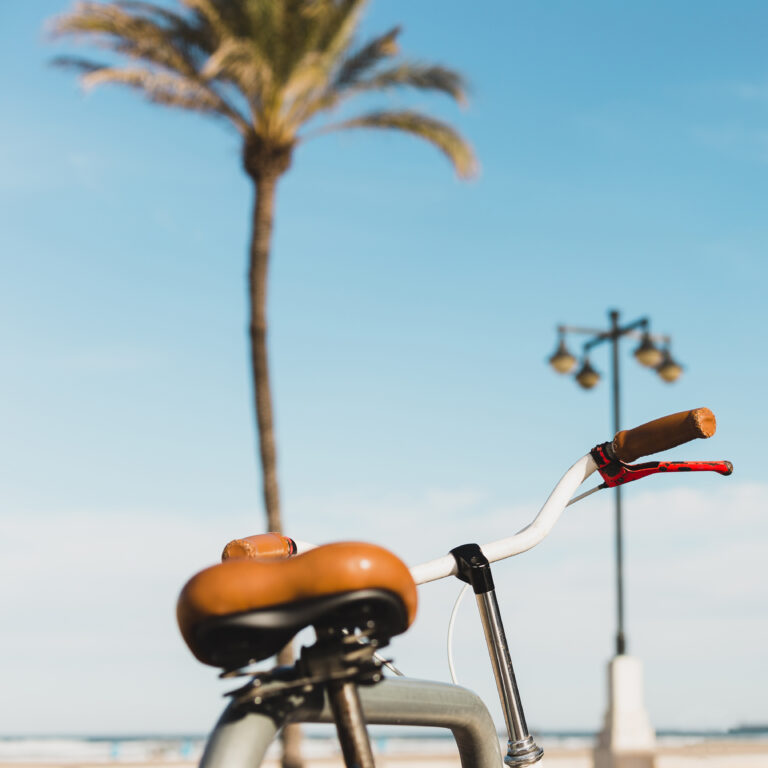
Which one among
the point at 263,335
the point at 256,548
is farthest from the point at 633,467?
the point at 263,335

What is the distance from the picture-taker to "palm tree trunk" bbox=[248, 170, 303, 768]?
53.7 ft

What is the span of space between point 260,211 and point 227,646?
1554cm

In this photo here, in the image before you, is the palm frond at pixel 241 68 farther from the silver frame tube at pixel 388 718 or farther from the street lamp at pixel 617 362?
the silver frame tube at pixel 388 718

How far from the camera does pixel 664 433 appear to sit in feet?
6.61

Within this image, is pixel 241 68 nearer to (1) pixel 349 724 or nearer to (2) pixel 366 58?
(2) pixel 366 58

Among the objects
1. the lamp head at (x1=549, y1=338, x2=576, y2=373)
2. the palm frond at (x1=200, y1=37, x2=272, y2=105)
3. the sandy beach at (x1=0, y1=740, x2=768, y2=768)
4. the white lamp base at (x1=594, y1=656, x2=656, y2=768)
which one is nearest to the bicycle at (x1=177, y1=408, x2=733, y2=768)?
the palm frond at (x1=200, y1=37, x2=272, y2=105)

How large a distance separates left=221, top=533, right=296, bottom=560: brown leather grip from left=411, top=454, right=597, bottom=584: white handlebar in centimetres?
25

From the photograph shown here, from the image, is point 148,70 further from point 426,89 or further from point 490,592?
point 490,592

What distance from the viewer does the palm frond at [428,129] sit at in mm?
16609

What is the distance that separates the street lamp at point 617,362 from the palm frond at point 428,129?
321cm

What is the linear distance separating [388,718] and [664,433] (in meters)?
0.77

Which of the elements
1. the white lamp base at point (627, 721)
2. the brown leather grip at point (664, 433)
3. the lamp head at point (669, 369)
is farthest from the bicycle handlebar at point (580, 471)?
the lamp head at point (669, 369)

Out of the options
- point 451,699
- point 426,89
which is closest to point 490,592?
point 451,699

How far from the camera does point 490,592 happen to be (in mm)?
1978
